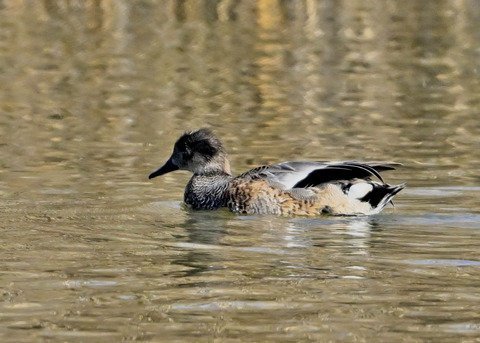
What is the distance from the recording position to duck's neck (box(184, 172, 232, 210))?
11195 millimetres

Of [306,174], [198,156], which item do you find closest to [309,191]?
[306,174]

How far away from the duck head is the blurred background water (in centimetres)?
32

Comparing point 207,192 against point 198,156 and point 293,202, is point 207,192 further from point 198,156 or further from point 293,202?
point 293,202

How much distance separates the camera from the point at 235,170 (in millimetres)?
13172

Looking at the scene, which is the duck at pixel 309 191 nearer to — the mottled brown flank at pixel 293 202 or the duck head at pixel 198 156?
the mottled brown flank at pixel 293 202

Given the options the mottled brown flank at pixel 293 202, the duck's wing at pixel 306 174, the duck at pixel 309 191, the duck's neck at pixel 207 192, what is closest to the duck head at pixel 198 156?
the duck's neck at pixel 207 192

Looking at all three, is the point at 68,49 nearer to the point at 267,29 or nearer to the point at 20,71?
the point at 20,71

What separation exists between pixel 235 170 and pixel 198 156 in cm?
134

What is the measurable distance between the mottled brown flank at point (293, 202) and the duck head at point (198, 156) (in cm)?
104

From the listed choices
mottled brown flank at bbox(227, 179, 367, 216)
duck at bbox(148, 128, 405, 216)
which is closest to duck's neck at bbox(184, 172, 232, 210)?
duck at bbox(148, 128, 405, 216)

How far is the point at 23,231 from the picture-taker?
31.9 ft

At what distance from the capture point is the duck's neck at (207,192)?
11.2 meters

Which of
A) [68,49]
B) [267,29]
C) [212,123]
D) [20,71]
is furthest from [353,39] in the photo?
[212,123]

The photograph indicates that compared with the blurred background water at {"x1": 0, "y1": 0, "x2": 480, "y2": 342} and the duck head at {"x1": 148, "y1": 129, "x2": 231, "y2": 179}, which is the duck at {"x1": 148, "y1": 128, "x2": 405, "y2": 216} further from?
the duck head at {"x1": 148, "y1": 129, "x2": 231, "y2": 179}
